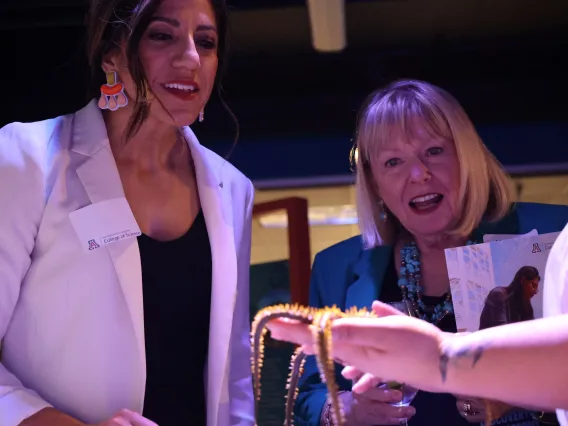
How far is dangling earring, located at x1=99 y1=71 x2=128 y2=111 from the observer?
143 cm

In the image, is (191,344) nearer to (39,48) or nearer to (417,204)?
(417,204)

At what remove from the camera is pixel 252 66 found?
3582mm

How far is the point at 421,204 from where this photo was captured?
5.52ft

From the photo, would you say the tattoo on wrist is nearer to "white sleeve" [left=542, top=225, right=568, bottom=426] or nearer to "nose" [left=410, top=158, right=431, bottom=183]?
"white sleeve" [left=542, top=225, right=568, bottom=426]

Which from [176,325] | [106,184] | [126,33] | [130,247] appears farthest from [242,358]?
[126,33]

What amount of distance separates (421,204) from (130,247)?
728 mm

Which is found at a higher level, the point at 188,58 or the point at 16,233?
the point at 188,58

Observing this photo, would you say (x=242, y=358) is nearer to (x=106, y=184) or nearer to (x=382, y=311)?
(x=106, y=184)

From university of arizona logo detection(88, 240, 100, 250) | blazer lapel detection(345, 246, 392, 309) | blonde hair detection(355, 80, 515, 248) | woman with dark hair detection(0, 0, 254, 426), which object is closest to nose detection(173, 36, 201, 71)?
woman with dark hair detection(0, 0, 254, 426)

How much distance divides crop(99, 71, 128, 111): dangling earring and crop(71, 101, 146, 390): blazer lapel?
40 mm

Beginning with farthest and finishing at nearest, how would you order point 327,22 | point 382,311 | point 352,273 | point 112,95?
point 327,22 < point 352,273 < point 112,95 < point 382,311

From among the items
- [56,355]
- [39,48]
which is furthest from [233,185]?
[39,48]

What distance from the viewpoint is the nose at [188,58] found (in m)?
1.39

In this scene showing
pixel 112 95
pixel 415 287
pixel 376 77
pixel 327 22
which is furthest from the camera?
pixel 376 77
